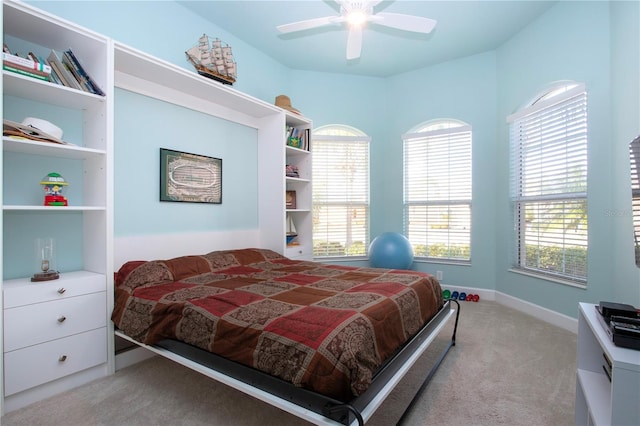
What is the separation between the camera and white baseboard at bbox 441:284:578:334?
9.57 ft

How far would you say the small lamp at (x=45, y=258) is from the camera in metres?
1.93

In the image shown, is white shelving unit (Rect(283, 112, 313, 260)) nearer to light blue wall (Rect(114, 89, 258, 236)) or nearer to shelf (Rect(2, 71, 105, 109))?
light blue wall (Rect(114, 89, 258, 236))

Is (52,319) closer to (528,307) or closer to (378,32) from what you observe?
(378,32)

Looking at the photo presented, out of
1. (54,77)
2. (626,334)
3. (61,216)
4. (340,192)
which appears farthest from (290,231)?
(626,334)

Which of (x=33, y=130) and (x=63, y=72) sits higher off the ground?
(x=63, y=72)

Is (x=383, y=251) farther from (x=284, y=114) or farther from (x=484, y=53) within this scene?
(x=484, y=53)

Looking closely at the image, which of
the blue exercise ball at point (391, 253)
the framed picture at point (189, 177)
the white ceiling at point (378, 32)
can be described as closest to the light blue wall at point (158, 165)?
the framed picture at point (189, 177)

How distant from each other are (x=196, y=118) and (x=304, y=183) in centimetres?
144

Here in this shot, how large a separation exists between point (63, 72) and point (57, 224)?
0.99 meters

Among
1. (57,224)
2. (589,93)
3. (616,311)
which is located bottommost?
(616,311)

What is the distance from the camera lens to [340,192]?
14.8 ft

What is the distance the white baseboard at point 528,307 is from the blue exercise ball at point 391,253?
0.75 m

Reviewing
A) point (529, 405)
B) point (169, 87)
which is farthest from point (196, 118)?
point (529, 405)

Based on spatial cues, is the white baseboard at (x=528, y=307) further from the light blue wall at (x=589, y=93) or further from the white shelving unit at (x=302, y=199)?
the white shelving unit at (x=302, y=199)
